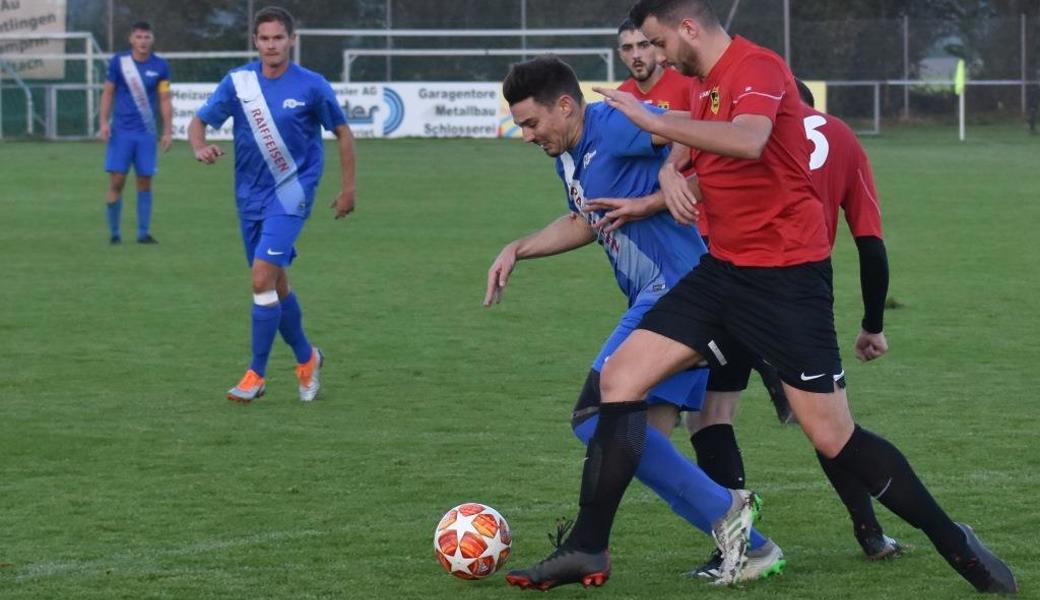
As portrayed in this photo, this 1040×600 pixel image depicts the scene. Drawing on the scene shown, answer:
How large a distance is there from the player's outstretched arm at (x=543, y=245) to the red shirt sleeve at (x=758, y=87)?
3.11ft

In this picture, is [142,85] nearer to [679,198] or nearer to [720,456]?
[720,456]

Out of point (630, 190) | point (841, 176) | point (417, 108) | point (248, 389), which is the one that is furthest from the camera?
point (417, 108)

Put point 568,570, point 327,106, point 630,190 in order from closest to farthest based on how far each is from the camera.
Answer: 1. point 568,570
2. point 630,190
3. point 327,106

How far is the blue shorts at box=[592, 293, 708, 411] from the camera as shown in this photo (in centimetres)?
518

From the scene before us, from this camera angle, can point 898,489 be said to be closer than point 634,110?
No

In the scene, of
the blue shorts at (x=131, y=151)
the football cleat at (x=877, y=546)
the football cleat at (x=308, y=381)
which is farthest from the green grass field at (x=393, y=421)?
the blue shorts at (x=131, y=151)

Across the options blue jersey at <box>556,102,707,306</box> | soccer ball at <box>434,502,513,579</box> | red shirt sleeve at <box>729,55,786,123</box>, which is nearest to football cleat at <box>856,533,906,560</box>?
blue jersey at <box>556,102,707,306</box>

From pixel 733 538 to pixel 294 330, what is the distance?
429cm

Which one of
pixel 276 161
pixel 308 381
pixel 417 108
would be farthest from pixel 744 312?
pixel 417 108

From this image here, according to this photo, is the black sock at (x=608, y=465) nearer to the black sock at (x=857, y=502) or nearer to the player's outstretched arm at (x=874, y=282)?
the black sock at (x=857, y=502)

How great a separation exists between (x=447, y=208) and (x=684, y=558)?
49.8 feet

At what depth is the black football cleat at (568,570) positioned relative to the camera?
16.3 ft

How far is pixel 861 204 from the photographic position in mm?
5551

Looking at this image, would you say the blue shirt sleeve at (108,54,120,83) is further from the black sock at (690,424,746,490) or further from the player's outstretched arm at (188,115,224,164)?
the black sock at (690,424,746,490)
